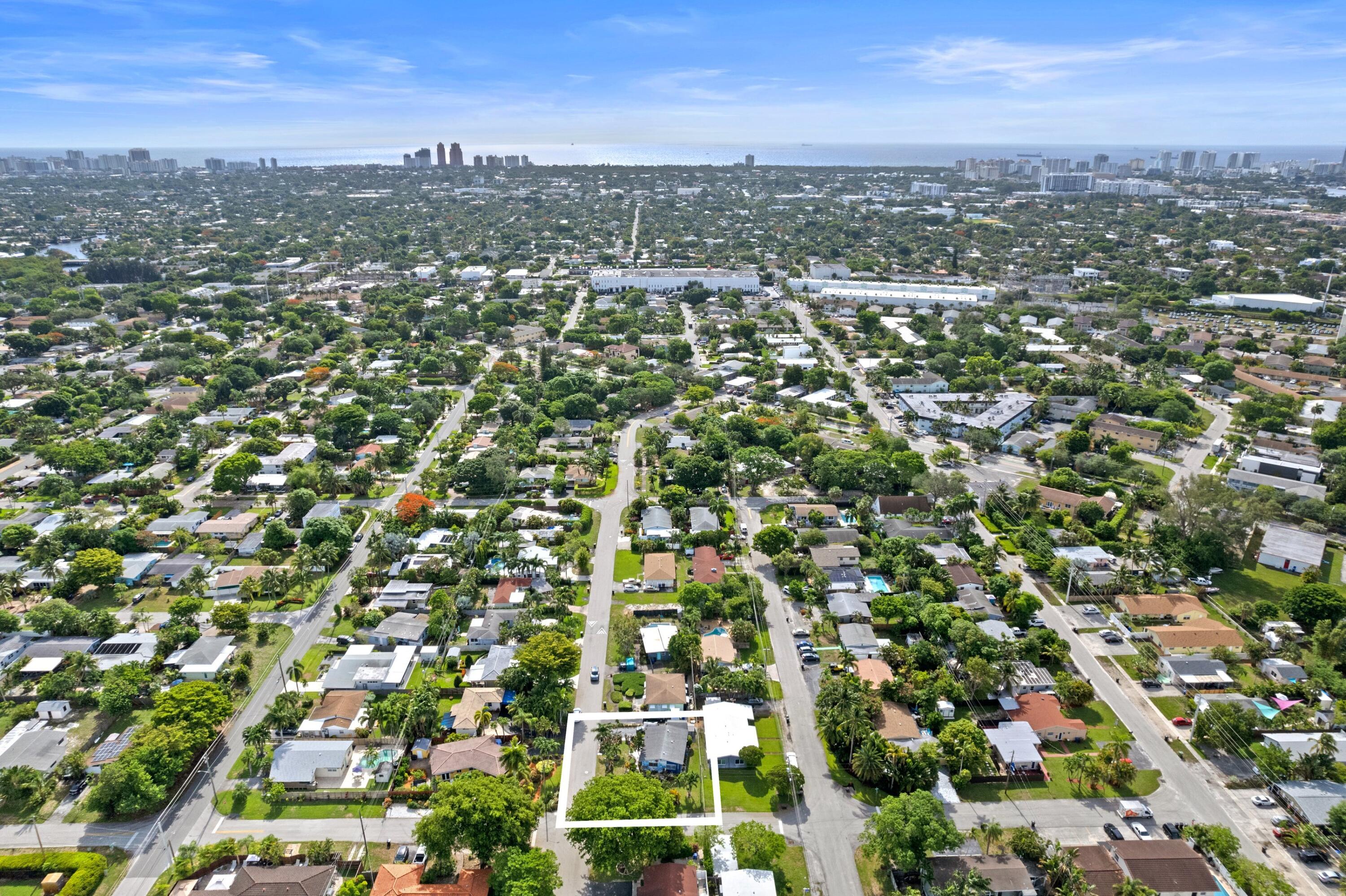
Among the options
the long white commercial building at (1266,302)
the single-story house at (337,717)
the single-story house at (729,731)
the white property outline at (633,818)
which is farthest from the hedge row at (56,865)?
the long white commercial building at (1266,302)

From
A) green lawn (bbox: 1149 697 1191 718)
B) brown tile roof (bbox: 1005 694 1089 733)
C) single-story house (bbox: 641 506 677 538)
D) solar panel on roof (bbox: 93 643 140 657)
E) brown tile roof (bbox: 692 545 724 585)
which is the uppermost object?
single-story house (bbox: 641 506 677 538)

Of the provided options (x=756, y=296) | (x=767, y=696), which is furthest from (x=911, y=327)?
(x=767, y=696)

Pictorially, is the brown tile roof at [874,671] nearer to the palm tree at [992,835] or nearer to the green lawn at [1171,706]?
the palm tree at [992,835]

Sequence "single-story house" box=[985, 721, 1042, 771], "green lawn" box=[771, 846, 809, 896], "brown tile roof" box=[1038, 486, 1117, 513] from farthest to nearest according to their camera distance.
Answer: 1. "brown tile roof" box=[1038, 486, 1117, 513]
2. "single-story house" box=[985, 721, 1042, 771]
3. "green lawn" box=[771, 846, 809, 896]

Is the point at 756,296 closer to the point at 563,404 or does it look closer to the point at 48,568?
the point at 563,404

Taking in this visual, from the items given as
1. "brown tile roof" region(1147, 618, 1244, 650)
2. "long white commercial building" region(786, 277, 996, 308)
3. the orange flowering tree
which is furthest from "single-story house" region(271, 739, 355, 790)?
"long white commercial building" region(786, 277, 996, 308)

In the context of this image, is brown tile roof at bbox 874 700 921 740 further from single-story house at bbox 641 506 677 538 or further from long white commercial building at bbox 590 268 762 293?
long white commercial building at bbox 590 268 762 293
